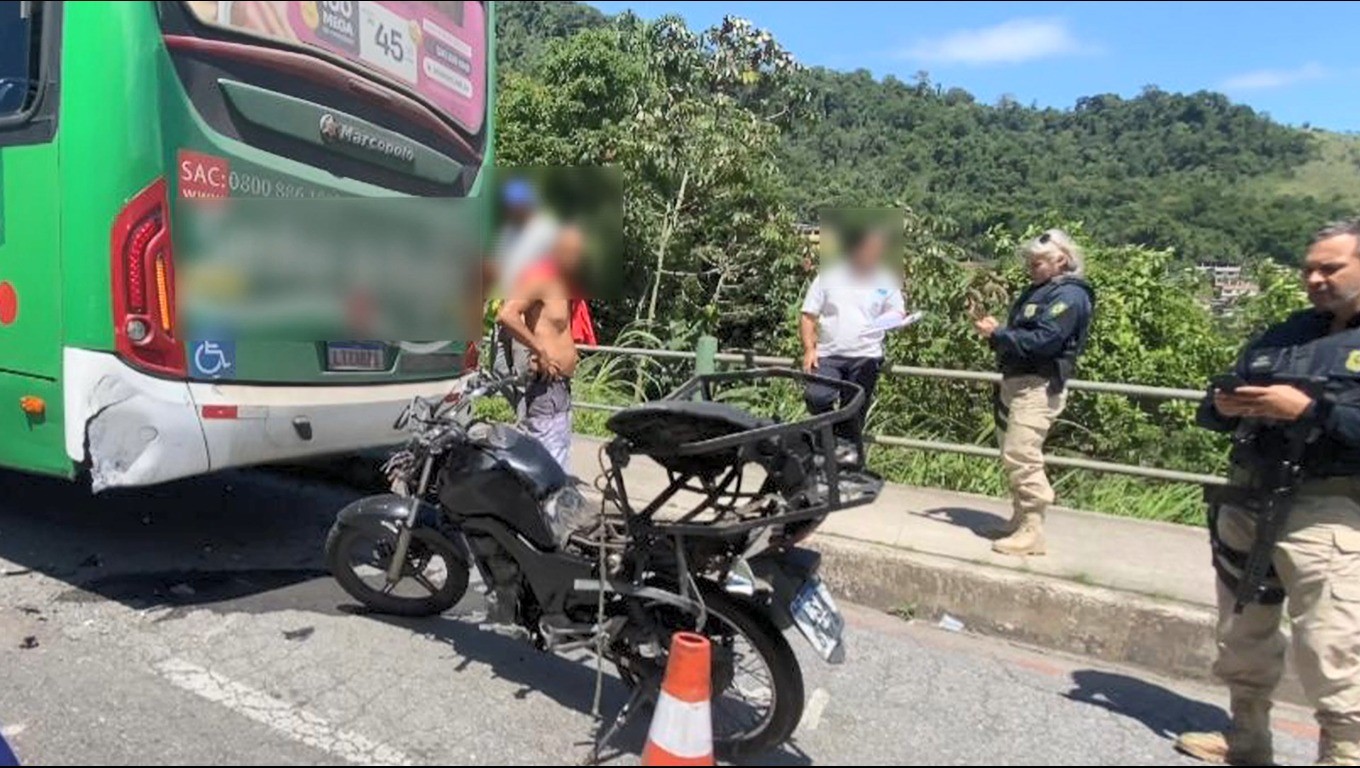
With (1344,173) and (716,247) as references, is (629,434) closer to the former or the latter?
(716,247)

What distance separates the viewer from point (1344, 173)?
5700 cm

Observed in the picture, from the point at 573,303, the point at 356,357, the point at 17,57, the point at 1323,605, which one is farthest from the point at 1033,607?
the point at 17,57

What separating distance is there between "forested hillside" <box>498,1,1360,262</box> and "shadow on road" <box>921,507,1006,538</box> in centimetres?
315

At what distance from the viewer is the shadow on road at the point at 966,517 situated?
5.57 m

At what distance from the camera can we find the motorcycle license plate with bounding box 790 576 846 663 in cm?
305

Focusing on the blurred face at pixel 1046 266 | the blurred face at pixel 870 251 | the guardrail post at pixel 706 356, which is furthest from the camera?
the guardrail post at pixel 706 356

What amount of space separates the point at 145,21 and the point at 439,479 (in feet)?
6.82

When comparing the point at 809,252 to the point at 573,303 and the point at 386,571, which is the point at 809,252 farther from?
the point at 386,571

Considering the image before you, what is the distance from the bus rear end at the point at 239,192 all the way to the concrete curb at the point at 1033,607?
249 cm

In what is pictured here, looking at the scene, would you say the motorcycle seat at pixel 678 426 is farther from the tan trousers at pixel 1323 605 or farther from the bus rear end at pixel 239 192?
the bus rear end at pixel 239 192

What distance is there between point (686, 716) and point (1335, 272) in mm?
2398

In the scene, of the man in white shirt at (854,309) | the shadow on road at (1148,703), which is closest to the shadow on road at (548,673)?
the shadow on road at (1148,703)

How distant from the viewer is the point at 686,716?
2.89 m

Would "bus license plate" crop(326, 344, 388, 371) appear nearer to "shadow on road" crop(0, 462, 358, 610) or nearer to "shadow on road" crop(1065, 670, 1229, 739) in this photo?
"shadow on road" crop(0, 462, 358, 610)
